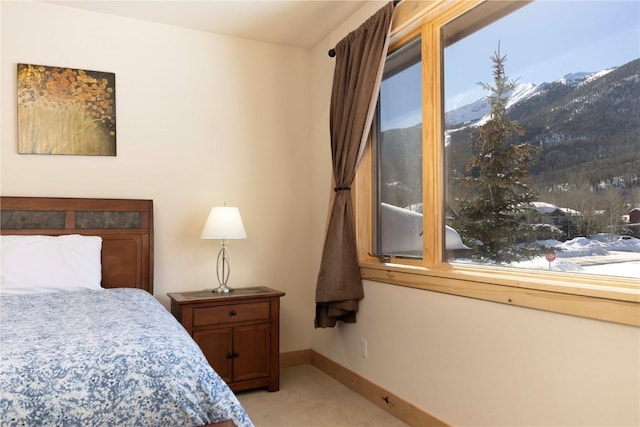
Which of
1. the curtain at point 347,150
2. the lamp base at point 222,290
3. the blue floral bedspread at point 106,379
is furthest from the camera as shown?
the lamp base at point 222,290

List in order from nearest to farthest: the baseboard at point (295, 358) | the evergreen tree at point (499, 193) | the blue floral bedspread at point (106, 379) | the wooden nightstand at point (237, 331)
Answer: the blue floral bedspread at point (106, 379)
the evergreen tree at point (499, 193)
the wooden nightstand at point (237, 331)
the baseboard at point (295, 358)

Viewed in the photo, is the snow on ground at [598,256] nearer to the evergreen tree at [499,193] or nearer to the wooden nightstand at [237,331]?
the evergreen tree at [499,193]

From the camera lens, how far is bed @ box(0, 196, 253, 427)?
1.29 metres

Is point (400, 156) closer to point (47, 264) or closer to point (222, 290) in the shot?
point (222, 290)

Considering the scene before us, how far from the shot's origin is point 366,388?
296cm

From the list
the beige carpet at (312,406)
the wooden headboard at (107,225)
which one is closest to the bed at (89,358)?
the wooden headboard at (107,225)

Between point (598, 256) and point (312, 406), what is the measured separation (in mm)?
1860

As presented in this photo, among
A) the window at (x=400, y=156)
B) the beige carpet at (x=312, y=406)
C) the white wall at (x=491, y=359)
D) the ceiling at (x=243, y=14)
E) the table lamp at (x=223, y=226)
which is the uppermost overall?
the ceiling at (x=243, y=14)

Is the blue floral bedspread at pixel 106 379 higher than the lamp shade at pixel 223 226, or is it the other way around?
the lamp shade at pixel 223 226

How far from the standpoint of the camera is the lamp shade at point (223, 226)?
3.04 meters

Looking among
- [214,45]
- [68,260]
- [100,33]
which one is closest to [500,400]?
[68,260]

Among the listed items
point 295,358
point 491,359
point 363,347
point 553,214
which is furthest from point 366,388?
point 553,214

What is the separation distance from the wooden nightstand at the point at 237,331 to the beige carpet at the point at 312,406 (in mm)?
133

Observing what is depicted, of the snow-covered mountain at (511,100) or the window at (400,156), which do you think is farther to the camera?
the window at (400,156)
